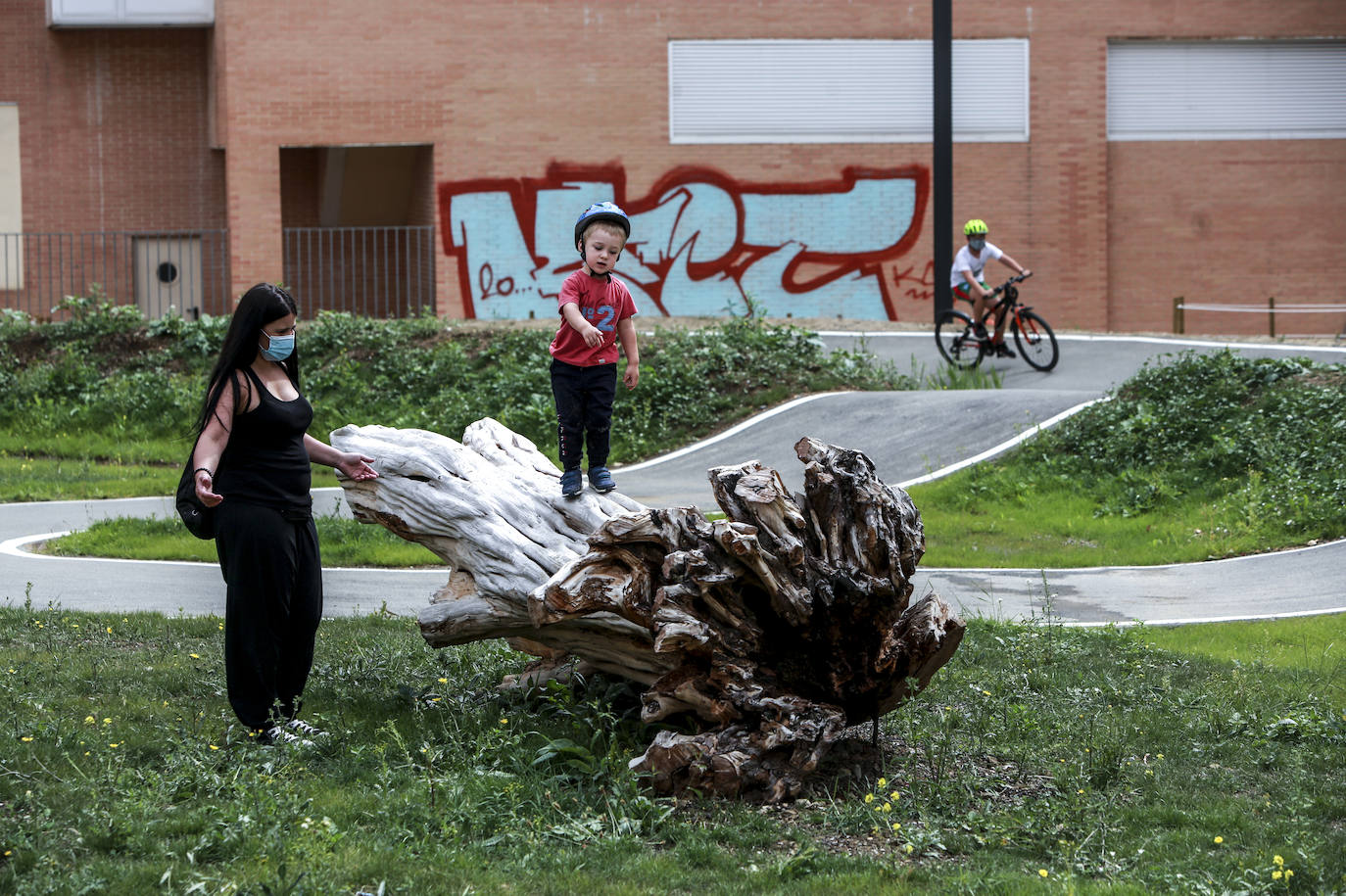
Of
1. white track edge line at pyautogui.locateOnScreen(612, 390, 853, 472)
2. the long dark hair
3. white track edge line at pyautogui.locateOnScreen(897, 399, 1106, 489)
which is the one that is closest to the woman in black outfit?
the long dark hair

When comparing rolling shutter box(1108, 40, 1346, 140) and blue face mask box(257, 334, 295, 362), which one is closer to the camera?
blue face mask box(257, 334, 295, 362)

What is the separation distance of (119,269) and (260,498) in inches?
943

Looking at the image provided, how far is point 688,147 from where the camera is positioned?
25203 millimetres

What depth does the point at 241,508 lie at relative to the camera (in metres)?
5.53

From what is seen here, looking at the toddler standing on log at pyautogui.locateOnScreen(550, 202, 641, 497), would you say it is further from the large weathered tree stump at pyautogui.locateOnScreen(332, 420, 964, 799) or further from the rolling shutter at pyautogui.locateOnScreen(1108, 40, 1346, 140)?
the rolling shutter at pyautogui.locateOnScreen(1108, 40, 1346, 140)

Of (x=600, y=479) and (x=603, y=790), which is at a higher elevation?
(x=600, y=479)

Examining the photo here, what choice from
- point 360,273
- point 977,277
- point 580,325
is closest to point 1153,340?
point 977,277

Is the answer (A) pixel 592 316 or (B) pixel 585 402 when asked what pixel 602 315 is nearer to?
(A) pixel 592 316

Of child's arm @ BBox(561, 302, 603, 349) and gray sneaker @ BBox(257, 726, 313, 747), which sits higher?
child's arm @ BBox(561, 302, 603, 349)

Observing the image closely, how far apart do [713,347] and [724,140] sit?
8.36m

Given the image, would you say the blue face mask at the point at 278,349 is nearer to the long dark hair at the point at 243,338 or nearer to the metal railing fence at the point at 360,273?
the long dark hair at the point at 243,338

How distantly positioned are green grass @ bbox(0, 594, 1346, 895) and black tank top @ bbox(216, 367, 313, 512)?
0.98 m

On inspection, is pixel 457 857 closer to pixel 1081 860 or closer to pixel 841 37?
pixel 1081 860

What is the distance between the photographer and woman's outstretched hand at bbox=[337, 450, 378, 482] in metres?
6.23
